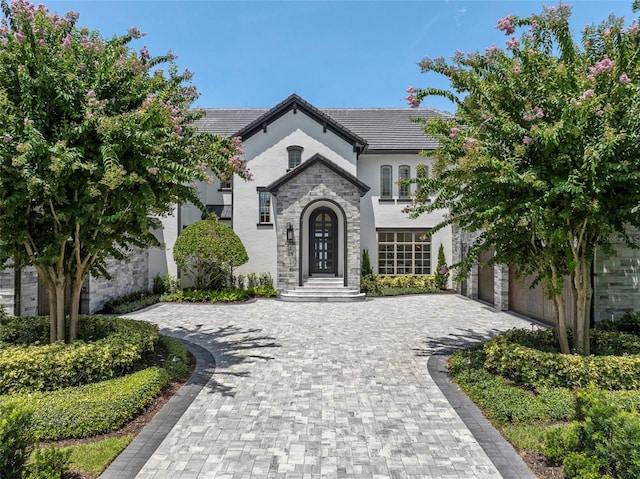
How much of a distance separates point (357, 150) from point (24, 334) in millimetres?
15101

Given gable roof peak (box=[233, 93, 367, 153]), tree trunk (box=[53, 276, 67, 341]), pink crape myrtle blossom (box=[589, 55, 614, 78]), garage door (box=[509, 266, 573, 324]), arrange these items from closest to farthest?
pink crape myrtle blossom (box=[589, 55, 614, 78]) < tree trunk (box=[53, 276, 67, 341]) < garage door (box=[509, 266, 573, 324]) < gable roof peak (box=[233, 93, 367, 153])

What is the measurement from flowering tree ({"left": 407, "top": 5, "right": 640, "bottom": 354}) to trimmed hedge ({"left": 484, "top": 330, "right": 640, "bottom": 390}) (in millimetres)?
731

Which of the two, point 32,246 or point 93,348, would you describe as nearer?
point 93,348

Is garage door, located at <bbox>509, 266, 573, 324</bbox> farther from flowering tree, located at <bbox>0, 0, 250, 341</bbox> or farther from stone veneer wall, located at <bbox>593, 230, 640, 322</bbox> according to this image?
flowering tree, located at <bbox>0, 0, 250, 341</bbox>

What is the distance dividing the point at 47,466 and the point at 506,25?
27.2 feet

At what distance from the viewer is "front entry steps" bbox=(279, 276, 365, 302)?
16.3 metres

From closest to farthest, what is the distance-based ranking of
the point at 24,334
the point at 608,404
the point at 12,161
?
the point at 608,404 < the point at 12,161 < the point at 24,334

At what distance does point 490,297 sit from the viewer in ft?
50.5

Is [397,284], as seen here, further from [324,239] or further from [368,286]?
[324,239]

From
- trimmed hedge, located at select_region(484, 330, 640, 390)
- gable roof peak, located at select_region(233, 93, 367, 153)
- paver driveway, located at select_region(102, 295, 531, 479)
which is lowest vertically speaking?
paver driveway, located at select_region(102, 295, 531, 479)

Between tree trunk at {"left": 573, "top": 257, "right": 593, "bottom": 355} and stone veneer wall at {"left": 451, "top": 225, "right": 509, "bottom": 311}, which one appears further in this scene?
stone veneer wall at {"left": 451, "top": 225, "right": 509, "bottom": 311}

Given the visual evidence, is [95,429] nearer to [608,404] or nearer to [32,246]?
[32,246]

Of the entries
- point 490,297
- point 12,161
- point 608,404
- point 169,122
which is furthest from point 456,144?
point 490,297

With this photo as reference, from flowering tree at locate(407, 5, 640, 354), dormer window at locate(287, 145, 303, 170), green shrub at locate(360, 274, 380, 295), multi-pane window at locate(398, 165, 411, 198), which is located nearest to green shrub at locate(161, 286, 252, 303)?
green shrub at locate(360, 274, 380, 295)
